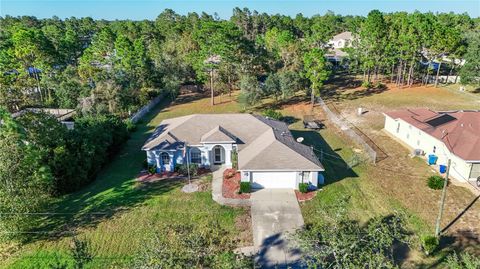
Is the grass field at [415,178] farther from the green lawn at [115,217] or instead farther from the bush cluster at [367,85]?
the green lawn at [115,217]

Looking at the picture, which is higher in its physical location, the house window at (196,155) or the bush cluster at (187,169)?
the house window at (196,155)

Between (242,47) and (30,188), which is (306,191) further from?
(242,47)

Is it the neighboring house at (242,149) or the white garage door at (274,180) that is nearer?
the neighboring house at (242,149)

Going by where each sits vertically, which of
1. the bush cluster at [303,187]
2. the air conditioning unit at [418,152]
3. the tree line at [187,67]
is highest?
the tree line at [187,67]

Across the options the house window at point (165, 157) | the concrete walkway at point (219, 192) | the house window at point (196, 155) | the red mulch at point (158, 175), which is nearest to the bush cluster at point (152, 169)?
the red mulch at point (158, 175)

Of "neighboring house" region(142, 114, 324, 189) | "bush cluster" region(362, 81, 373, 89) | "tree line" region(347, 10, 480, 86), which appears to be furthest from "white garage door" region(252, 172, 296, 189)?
"bush cluster" region(362, 81, 373, 89)

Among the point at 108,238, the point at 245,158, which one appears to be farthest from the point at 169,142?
the point at 108,238

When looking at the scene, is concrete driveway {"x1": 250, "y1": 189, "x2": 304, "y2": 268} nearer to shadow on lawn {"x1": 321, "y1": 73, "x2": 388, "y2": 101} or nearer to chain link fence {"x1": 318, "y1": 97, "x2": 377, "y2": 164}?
chain link fence {"x1": 318, "y1": 97, "x2": 377, "y2": 164}

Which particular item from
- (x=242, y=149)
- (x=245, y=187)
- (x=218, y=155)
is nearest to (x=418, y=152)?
(x=242, y=149)
